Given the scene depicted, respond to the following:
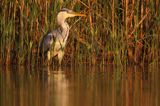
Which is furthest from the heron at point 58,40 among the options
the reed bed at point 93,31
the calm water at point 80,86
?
the calm water at point 80,86

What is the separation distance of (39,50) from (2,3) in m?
1.04

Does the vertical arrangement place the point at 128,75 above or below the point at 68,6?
below

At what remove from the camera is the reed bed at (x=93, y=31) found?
37.1ft

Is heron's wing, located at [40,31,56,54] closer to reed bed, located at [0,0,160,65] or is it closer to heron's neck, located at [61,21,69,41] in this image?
reed bed, located at [0,0,160,65]

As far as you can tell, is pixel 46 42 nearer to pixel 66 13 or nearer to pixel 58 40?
pixel 58 40

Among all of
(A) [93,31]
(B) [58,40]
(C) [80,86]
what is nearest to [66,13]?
(B) [58,40]

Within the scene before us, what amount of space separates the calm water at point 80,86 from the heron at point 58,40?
0.80 m

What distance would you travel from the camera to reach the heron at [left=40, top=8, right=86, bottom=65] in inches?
467

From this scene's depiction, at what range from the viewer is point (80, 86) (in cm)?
884

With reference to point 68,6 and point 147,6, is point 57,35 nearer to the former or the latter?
point 68,6

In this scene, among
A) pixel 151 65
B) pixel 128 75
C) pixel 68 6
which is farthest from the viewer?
pixel 68 6

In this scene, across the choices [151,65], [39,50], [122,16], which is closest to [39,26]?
[39,50]

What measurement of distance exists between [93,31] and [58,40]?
1117 mm

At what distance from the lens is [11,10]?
11.9 metres
